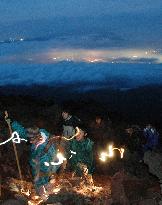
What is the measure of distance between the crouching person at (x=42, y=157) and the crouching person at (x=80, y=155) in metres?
1.31

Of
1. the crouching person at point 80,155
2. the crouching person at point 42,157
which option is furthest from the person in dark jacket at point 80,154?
the crouching person at point 42,157

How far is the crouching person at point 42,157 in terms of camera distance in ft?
43.1

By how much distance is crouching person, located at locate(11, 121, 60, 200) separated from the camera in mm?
13141

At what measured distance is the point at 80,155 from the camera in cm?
1512

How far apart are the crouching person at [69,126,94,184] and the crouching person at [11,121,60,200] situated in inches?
51.7

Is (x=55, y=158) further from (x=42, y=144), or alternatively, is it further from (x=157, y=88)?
(x=157, y=88)

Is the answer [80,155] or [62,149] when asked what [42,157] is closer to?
[62,149]

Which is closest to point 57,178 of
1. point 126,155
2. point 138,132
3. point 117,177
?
point 117,177

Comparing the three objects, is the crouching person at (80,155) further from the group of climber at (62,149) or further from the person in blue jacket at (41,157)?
the person in blue jacket at (41,157)

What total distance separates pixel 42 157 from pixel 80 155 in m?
2.01

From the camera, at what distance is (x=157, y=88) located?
190ft

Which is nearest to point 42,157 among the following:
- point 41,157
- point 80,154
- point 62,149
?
point 41,157

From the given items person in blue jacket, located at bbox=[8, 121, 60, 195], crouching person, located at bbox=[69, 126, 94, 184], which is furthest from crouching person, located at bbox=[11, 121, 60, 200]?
crouching person, located at bbox=[69, 126, 94, 184]

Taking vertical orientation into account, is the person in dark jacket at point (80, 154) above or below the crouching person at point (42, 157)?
above
